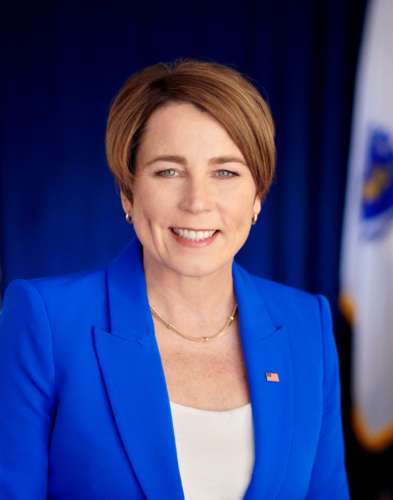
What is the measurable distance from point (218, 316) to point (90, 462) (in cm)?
56

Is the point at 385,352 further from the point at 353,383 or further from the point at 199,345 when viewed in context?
the point at 199,345

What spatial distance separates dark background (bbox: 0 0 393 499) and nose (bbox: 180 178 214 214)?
2.09m

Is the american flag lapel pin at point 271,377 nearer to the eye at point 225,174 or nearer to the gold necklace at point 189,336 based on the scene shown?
the gold necklace at point 189,336

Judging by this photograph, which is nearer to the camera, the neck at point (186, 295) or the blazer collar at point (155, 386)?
the blazer collar at point (155, 386)

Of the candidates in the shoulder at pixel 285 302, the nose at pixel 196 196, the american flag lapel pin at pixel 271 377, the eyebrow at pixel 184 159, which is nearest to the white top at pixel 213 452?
the american flag lapel pin at pixel 271 377

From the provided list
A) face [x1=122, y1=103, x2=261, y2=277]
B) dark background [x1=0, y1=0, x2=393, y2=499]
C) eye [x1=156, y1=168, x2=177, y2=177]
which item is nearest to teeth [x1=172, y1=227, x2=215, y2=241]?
face [x1=122, y1=103, x2=261, y2=277]

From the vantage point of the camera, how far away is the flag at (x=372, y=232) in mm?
3361

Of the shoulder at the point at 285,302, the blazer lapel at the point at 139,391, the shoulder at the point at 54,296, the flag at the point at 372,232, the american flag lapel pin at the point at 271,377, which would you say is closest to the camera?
the blazer lapel at the point at 139,391

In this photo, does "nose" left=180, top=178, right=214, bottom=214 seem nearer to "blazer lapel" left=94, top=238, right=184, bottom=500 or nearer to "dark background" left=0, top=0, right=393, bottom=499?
"blazer lapel" left=94, top=238, right=184, bottom=500

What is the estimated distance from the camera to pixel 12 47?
331 centimetres

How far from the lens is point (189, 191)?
4.79 ft

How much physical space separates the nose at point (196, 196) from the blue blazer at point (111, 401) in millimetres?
291

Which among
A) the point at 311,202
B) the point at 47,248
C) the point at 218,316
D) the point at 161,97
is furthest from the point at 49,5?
the point at 218,316

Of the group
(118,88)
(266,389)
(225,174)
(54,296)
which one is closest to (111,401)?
(54,296)
